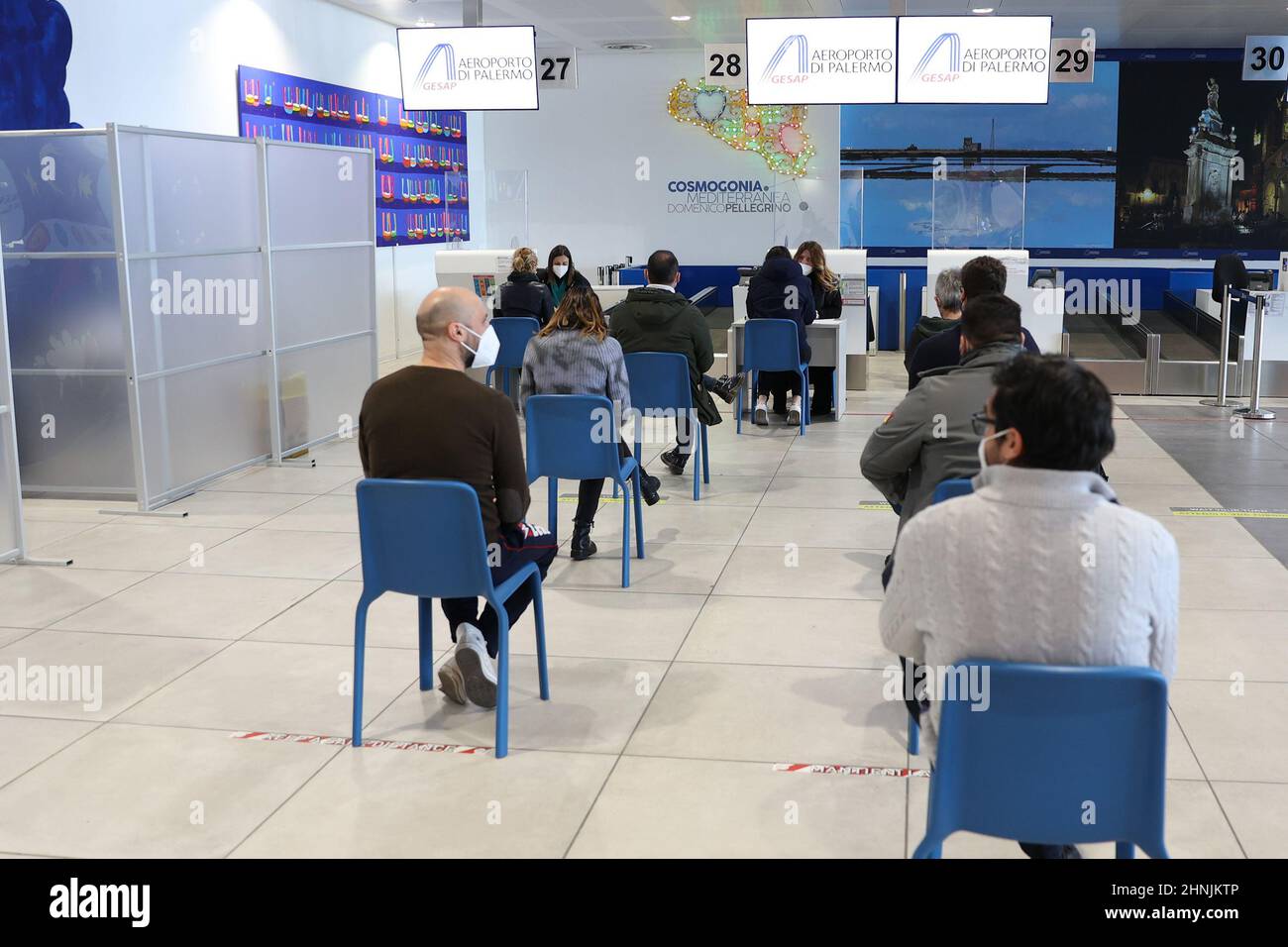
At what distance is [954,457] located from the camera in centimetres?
355

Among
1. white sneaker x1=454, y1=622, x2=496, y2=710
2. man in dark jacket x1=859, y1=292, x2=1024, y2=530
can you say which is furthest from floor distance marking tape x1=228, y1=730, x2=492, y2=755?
man in dark jacket x1=859, y1=292, x2=1024, y2=530

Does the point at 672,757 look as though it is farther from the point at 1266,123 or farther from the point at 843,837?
the point at 1266,123

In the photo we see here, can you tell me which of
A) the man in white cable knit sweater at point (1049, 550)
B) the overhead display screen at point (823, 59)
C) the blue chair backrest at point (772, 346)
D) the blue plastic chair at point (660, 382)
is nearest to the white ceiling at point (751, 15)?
the overhead display screen at point (823, 59)

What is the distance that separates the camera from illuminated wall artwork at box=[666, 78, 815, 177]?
1434cm

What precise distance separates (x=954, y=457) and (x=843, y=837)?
1.11 m

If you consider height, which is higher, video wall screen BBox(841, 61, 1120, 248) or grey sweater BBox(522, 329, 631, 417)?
video wall screen BBox(841, 61, 1120, 248)

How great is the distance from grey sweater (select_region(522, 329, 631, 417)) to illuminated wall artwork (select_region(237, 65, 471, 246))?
16.6 ft

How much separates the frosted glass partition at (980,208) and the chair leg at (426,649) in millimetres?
8659

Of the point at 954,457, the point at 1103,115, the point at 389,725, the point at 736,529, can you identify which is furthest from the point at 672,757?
the point at 1103,115

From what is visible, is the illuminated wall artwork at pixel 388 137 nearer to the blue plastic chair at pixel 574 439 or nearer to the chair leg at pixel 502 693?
the blue plastic chair at pixel 574 439

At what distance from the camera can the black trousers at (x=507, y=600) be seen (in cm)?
379

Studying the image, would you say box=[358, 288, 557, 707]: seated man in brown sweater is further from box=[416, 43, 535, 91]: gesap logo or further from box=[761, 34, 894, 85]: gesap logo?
box=[416, 43, 535, 91]: gesap logo

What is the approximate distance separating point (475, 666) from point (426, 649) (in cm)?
28

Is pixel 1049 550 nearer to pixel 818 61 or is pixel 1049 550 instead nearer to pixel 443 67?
pixel 818 61
